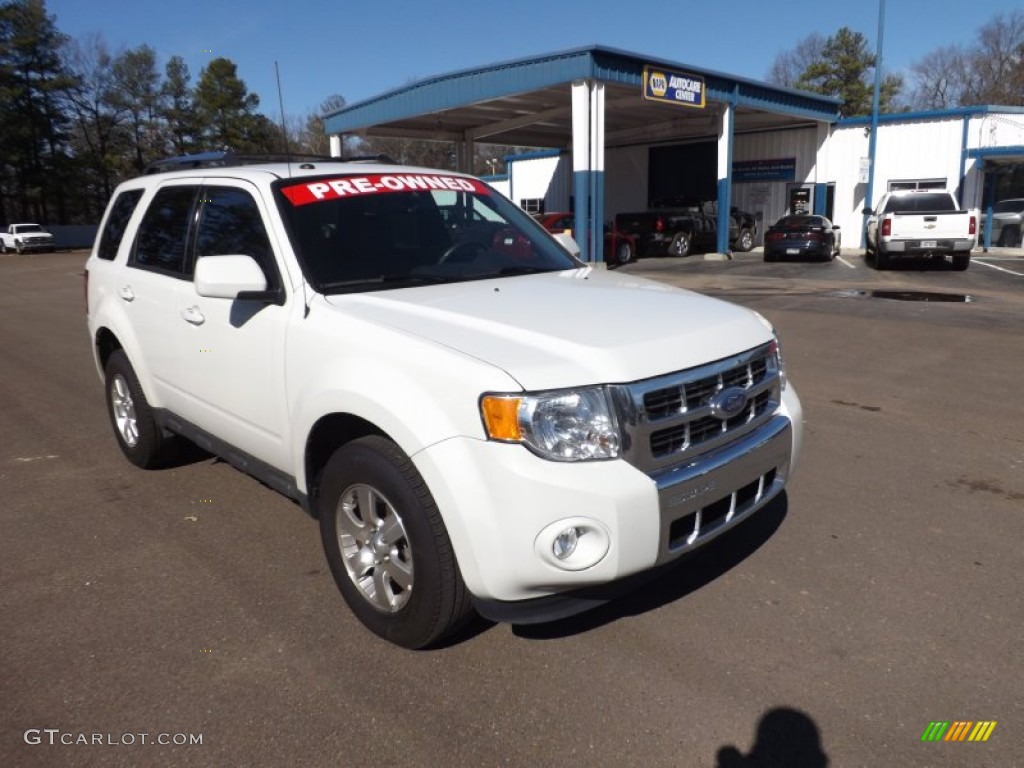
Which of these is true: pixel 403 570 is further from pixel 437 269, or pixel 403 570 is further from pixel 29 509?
pixel 29 509

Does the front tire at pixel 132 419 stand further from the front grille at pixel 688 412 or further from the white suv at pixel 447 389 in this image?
the front grille at pixel 688 412

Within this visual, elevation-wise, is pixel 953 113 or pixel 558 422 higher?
pixel 953 113

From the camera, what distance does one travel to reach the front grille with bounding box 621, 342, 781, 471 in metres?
2.56

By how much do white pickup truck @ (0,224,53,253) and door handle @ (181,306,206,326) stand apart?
46.2 meters

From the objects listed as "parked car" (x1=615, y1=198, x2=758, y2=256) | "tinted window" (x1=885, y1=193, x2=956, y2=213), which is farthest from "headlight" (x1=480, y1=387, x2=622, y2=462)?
"parked car" (x1=615, y1=198, x2=758, y2=256)

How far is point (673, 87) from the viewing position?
2128 centimetres

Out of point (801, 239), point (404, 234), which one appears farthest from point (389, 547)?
point (801, 239)

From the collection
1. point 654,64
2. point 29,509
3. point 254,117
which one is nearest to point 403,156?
point 254,117

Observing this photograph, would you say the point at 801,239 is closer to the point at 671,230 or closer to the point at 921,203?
the point at 921,203

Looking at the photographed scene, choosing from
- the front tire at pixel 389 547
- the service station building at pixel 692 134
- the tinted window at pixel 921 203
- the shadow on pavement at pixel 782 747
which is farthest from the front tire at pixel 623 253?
the shadow on pavement at pixel 782 747

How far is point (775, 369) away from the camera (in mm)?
3311

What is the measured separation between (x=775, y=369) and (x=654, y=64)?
19.4 m

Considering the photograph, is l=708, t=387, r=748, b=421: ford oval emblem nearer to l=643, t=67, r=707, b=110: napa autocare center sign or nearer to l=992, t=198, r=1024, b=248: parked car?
l=643, t=67, r=707, b=110: napa autocare center sign

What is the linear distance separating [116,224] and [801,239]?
20235mm
